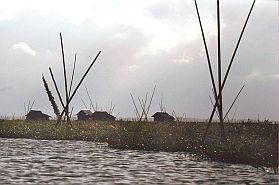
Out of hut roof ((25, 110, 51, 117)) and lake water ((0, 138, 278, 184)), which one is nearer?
lake water ((0, 138, 278, 184))

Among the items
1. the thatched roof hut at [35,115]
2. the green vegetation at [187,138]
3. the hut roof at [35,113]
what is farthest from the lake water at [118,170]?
the hut roof at [35,113]

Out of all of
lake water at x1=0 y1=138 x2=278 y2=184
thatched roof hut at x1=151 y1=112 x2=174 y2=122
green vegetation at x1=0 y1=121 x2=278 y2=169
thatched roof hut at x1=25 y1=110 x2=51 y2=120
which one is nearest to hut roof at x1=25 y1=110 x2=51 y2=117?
thatched roof hut at x1=25 y1=110 x2=51 y2=120

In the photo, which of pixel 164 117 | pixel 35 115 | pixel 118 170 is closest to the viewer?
pixel 118 170

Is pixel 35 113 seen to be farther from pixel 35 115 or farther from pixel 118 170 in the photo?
pixel 118 170

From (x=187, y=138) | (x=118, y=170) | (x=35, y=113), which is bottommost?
(x=118, y=170)

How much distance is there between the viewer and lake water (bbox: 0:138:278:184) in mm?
11586

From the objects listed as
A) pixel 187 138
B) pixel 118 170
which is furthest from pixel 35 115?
pixel 118 170

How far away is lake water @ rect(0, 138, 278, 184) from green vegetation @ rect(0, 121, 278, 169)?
26.1 inches

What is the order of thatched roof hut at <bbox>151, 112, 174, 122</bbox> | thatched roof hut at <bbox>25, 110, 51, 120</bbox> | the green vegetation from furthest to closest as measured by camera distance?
1. thatched roof hut at <bbox>25, 110, 51, 120</bbox>
2. thatched roof hut at <bbox>151, 112, 174, 122</bbox>
3. the green vegetation

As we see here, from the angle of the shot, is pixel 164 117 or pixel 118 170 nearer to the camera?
pixel 118 170

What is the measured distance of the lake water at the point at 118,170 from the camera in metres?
11.6

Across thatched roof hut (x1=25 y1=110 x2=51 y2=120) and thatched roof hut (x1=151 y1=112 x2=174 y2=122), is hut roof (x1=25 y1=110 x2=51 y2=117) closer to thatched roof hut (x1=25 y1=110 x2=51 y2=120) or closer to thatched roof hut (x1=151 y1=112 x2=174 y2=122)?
thatched roof hut (x1=25 y1=110 x2=51 y2=120)

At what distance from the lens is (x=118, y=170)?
13477 mm

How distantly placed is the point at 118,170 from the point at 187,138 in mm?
6795
